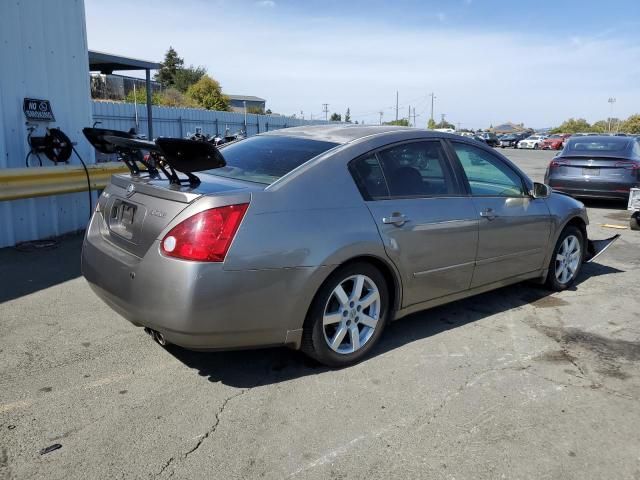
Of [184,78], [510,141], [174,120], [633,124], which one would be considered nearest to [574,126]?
[633,124]

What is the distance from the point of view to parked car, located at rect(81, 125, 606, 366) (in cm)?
305

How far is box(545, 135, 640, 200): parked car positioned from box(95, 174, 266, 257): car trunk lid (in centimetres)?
964

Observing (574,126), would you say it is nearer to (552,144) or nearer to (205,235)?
(552,144)

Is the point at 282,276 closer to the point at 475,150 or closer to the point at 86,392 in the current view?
the point at 86,392

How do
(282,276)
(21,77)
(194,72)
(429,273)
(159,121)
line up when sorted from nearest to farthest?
(282,276)
(429,273)
(21,77)
(159,121)
(194,72)

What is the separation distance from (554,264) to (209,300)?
12.2 ft

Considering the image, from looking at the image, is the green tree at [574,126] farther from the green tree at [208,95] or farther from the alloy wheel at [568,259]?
the alloy wheel at [568,259]

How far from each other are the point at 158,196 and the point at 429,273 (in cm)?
197

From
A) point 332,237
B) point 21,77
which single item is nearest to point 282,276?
point 332,237

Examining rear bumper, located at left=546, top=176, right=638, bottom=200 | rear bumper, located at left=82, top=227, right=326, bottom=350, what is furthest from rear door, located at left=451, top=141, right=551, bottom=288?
rear bumper, located at left=546, top=176, right=638, bottom=200

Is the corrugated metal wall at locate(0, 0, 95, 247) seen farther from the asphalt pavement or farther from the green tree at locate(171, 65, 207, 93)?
the green tree at locate(171, 65, 207, 93)

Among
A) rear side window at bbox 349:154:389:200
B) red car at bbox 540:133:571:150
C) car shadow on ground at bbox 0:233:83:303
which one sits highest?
rear side window at bbox 349:154:389:200

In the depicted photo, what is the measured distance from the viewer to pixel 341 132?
4.14m

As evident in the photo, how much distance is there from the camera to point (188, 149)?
3217 mm
